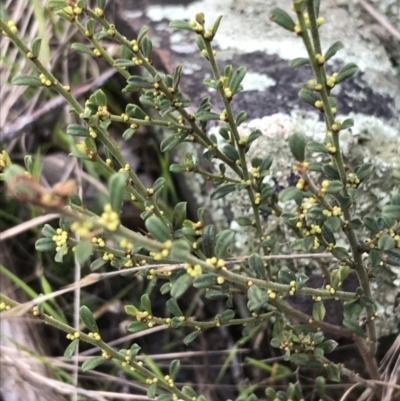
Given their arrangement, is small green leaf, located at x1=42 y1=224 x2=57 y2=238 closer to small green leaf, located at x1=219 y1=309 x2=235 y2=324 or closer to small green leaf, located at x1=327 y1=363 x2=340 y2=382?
small green leaf, located at x1=219 y1=309 x2=235 y2=324

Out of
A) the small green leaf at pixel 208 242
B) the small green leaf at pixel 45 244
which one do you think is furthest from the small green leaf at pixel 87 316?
the small green leaf at pixel 208 242

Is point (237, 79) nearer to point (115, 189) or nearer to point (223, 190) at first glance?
point (223, 190)

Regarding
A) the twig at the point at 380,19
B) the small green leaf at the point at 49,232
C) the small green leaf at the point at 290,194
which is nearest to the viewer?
the small green leaf at the point at 290,194

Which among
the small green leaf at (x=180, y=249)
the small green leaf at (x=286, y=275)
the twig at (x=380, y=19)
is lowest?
the small green leaf at (x=286, y=275)

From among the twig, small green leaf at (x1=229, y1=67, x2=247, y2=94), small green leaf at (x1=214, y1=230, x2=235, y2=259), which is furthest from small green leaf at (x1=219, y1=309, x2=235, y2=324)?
the twig

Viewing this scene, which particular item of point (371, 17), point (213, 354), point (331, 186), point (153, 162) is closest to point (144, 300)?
point (331, 186)

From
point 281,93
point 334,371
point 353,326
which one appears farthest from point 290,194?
point 281,93

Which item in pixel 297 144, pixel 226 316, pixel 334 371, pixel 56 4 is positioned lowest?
pixel 334 371

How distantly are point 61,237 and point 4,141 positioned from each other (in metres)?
0.80

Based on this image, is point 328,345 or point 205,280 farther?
point 328,345

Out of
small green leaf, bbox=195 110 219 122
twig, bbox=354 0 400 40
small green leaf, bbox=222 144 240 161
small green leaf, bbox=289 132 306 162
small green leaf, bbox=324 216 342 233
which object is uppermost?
twig, bbox=354 0 400 40

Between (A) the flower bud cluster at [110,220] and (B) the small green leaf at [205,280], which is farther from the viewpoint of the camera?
(B) the small green leaf at [205,280]

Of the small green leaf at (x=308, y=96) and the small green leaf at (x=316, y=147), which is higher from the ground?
the small green leaf at (x=308, y=96)

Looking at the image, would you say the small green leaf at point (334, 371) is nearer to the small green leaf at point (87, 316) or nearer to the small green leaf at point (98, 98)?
the small green leaf at point (87, 316)
